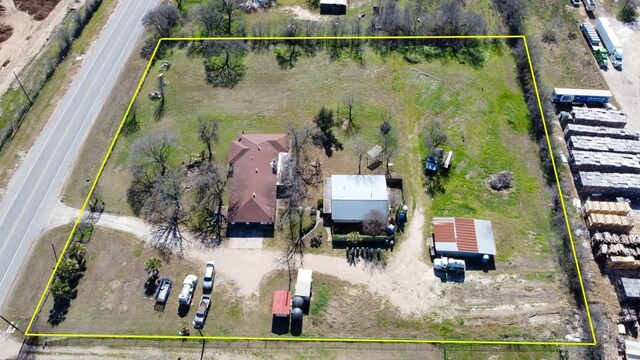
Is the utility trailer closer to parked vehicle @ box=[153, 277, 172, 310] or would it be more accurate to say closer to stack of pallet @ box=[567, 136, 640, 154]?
stack of pallet @ box=[567, 136, 640, 154]

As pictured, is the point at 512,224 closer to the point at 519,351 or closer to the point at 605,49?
the point at 519,351

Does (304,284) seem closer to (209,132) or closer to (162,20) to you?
(209,132)

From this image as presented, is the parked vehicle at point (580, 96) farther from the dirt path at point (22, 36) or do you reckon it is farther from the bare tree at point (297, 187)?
the dirt path at point (22, 36)

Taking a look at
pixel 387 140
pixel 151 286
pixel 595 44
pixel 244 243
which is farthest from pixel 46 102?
pixel 595 44

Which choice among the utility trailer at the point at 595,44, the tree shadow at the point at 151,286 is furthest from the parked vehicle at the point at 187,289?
the utility trailer at the point at 595,44

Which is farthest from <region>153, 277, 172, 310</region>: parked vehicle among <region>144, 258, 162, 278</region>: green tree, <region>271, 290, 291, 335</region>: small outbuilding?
<region>271, 290, 291, 335</region>: small outbuilding

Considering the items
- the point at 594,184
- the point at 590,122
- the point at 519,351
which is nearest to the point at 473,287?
→ the point at 519,351
